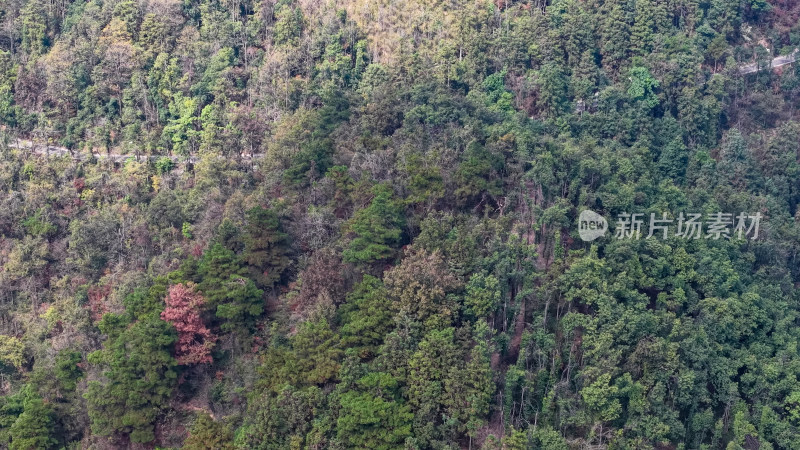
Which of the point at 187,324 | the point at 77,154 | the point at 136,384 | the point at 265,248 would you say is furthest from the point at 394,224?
the point at 77,154

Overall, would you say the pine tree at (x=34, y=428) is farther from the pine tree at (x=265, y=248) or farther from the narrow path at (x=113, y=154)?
the narrow path at (x=113, y=154)

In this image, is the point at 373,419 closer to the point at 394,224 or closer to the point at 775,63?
the point at 394,224

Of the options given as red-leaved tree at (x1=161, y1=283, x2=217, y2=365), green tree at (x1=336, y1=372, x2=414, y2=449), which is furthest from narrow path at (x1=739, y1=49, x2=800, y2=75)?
red-leaved tree at (x1=161, y1=283, x2=217, y2=365)

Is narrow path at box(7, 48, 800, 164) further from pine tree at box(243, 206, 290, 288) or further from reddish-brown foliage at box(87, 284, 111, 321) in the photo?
pine tree at box(243, 206, 290, 288)

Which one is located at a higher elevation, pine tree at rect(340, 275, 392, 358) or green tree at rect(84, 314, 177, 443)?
pine tree at rect(340, 275, 392, 358)

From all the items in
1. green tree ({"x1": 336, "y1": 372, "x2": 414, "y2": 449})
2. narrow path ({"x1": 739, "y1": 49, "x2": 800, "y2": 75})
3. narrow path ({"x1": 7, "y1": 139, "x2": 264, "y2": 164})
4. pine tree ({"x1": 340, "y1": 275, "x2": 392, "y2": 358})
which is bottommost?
green tree ({"x1": 336, "y1": 372, "x2": 414, "y2": 449})

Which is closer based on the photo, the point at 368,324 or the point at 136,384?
the point at 368,324

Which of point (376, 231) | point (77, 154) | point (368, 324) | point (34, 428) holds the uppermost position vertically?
point (376, 231)

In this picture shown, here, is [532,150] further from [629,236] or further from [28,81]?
[28,81]
